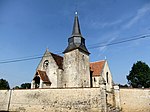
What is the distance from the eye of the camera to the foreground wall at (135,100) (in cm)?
2000

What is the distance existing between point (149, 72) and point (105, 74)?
18111 mm


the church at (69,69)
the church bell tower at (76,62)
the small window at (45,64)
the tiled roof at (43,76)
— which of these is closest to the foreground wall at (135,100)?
the church at (69,69)

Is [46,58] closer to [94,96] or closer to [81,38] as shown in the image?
[81,38]

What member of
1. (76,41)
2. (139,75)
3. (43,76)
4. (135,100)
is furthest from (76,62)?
(139,75)

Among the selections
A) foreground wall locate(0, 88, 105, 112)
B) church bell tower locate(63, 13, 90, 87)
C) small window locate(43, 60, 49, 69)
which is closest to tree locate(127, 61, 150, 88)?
church bell tower locate(63, 13, 90, 87)

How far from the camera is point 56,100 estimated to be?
19562 mm

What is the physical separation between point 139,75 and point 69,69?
25.6m

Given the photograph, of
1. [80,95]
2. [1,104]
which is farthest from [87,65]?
[1,104]

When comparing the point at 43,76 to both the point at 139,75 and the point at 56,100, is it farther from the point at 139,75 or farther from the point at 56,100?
the point at 139,75

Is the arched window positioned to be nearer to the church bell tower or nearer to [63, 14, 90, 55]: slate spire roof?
the church bell tower

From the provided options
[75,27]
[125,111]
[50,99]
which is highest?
[75,27]

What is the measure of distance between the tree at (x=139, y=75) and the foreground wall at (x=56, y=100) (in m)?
28.5

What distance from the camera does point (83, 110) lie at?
18.3 metres

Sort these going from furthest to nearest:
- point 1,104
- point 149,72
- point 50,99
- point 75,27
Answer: point 149,72 → point 75,27 → point 1,104 → point 50,99
